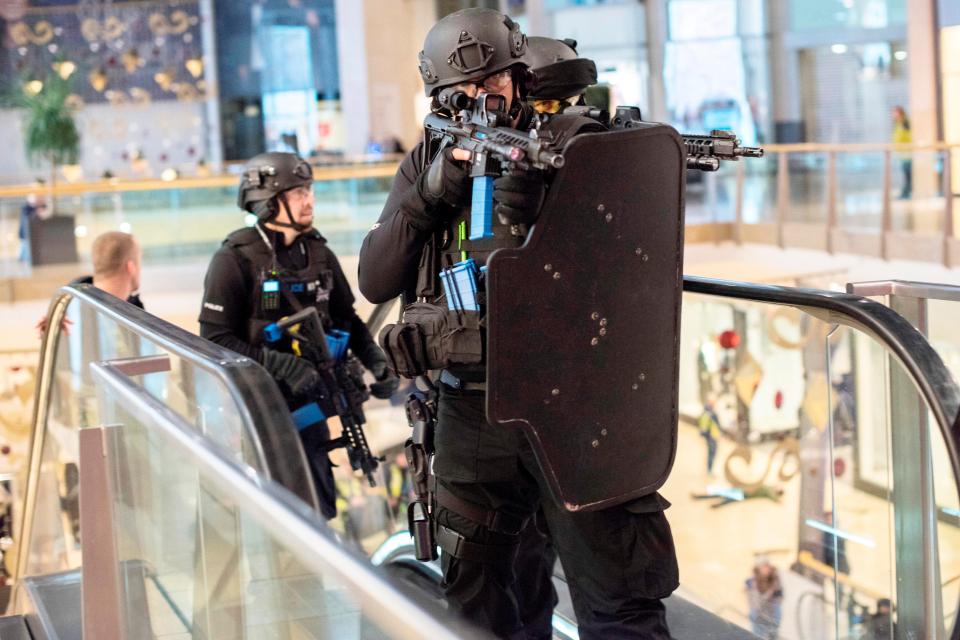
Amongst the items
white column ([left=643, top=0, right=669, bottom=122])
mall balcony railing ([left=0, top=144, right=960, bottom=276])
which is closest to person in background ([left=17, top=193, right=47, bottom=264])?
mall balcony railing ([left=0, top=144, right=960, bottom=276])

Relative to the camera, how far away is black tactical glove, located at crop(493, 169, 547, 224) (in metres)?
1.86

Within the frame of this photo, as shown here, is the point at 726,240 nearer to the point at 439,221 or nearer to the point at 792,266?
the point at 792,266

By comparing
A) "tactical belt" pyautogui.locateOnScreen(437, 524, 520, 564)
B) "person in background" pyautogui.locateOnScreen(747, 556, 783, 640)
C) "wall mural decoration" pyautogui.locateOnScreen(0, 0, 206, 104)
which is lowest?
"person in background" pyautogui.locateOnScreen(747, 556, 783, 640)

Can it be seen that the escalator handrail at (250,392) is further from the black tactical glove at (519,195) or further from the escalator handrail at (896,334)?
the escalator handrail at (896,334)

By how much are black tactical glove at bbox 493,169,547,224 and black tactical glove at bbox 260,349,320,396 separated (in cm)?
175

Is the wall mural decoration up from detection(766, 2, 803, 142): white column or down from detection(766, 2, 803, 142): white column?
up

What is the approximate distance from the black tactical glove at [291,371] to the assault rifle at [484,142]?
1.49m

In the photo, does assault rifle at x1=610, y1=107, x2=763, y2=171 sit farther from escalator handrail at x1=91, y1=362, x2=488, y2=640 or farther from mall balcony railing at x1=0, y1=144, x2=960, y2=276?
mall balcony railing at x1=0, y1=144, x2=960, y2=276

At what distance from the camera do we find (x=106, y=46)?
A: 2273 cm

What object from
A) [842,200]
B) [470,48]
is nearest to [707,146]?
[470,48]

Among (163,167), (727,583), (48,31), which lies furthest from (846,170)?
(48,31)

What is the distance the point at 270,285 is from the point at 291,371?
10.9 inches

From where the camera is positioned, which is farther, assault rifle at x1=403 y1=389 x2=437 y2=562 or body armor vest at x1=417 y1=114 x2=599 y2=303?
assault rifle at x1=403 y1=389 x2=437 y2=562

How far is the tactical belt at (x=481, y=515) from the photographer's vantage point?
2.20 m
